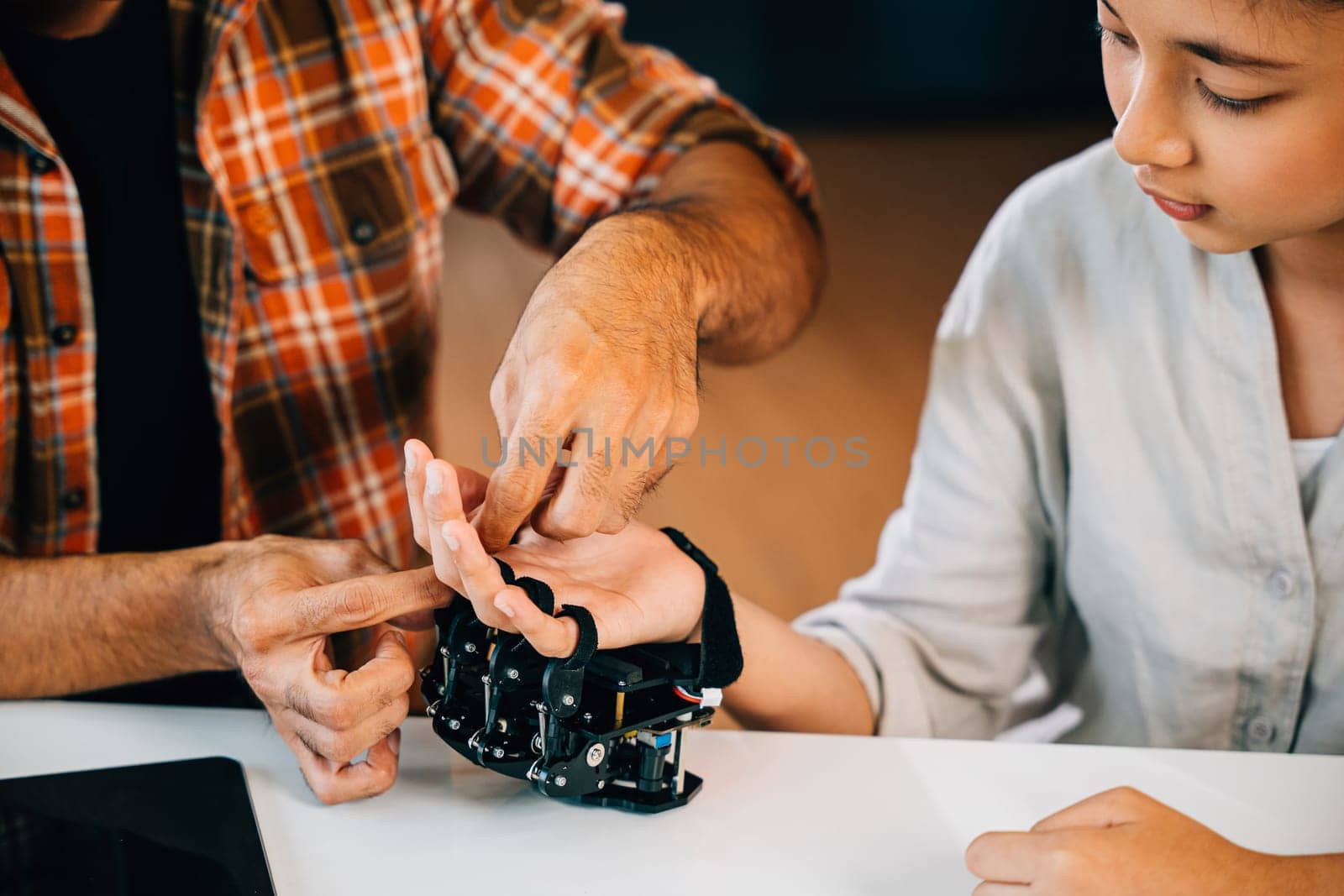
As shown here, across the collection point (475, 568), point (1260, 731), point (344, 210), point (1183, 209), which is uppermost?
point (1183, 209)

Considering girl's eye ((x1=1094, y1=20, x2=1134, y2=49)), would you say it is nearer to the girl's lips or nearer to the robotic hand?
the girl's lips

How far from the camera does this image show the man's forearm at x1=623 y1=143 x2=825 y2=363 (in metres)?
1.05

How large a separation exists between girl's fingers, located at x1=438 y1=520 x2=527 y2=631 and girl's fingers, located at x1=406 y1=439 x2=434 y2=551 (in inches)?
1.4

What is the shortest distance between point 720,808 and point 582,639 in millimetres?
161

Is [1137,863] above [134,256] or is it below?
below

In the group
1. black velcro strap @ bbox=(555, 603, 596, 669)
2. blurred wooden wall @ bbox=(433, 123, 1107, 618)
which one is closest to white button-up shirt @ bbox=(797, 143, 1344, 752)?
black velcro strap @ bbox=(555, 603, 596, 669)

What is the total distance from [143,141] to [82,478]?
1.07 feet

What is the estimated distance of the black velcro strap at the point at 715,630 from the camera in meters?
0.79

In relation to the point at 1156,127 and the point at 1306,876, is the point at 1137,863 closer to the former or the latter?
the point at 1306,876

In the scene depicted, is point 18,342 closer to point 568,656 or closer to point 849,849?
point 568,656

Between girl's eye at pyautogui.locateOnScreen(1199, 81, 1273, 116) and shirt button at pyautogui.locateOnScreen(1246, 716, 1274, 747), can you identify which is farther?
shirt button at pyautogui.locateOnScreen(1246, 716, 1274, 747)

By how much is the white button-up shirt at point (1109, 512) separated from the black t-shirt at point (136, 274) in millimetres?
662

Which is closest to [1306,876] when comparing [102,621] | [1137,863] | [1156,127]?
[1137,863]

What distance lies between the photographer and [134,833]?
753 millimetres
